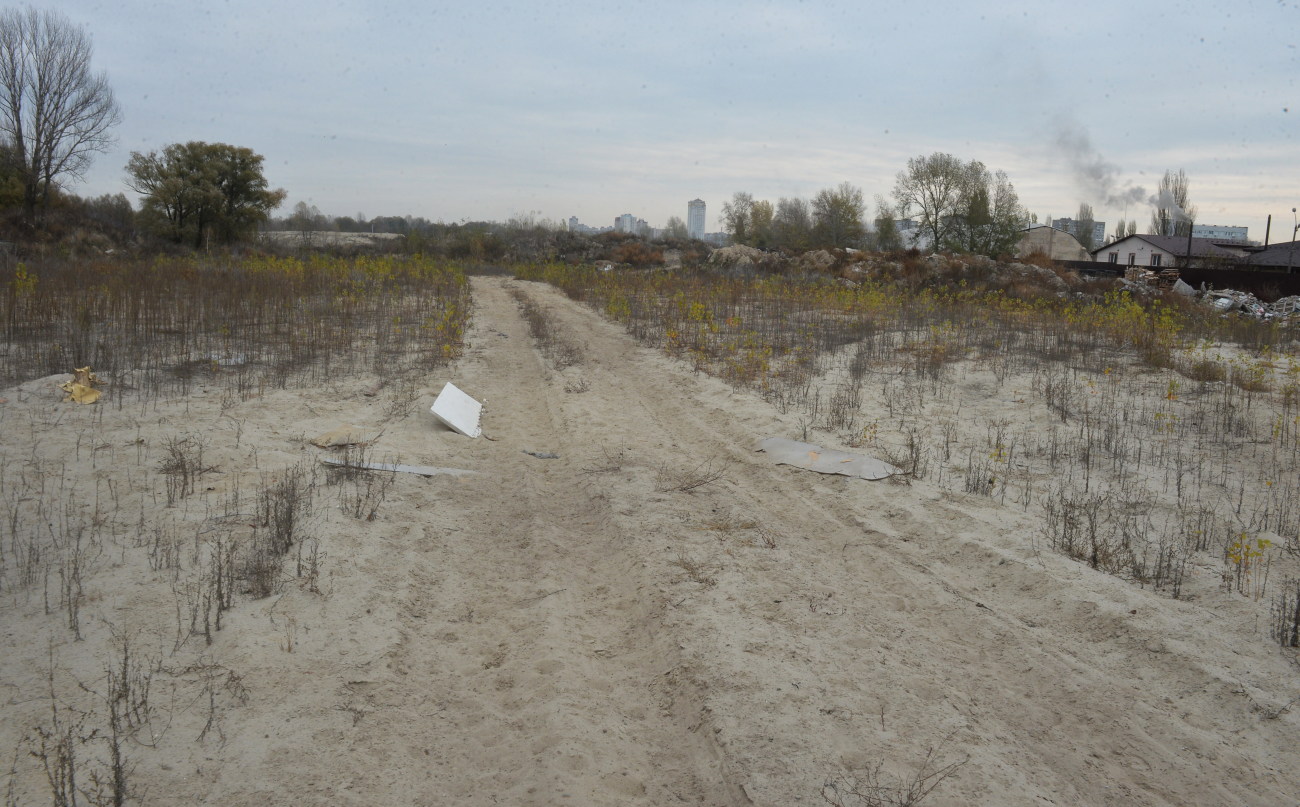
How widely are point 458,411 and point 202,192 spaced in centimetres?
3124

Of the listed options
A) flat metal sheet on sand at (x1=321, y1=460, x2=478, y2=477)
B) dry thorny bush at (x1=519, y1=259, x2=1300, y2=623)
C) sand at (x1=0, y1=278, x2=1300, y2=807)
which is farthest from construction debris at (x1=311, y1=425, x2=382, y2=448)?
dry thorny bush at (x1=519, y1=259, x2=1300, y2=623)

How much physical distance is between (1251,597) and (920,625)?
1.85 m

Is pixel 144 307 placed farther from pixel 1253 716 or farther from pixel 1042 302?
pixel 1042 302

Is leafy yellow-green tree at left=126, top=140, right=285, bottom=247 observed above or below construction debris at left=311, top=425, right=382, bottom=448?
above

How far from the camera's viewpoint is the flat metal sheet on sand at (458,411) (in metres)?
7.09

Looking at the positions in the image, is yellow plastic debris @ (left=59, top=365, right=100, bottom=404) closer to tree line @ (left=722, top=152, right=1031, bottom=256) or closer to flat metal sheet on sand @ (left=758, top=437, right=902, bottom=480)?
flat metal sheet on sand @ (left=758, top=437, right=902, bottom=480)

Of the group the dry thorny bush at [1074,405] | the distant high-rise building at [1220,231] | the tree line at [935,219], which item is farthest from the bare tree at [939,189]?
the distant high-rise building at [1220,231]

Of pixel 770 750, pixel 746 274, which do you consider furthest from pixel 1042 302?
pixel 770 750

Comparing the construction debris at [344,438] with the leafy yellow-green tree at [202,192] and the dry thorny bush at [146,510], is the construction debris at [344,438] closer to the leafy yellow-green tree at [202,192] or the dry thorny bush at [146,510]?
the dry thorny bush at [146,510]

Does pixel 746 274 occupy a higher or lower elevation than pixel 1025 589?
higher

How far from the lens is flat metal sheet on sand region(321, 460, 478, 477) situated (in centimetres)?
570

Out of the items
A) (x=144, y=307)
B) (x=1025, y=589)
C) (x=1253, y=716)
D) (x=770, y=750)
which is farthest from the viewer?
(x=144, y=307)

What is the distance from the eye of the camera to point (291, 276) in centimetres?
1644

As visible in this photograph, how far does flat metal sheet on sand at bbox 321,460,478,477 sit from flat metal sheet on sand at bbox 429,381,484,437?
1072 mm
